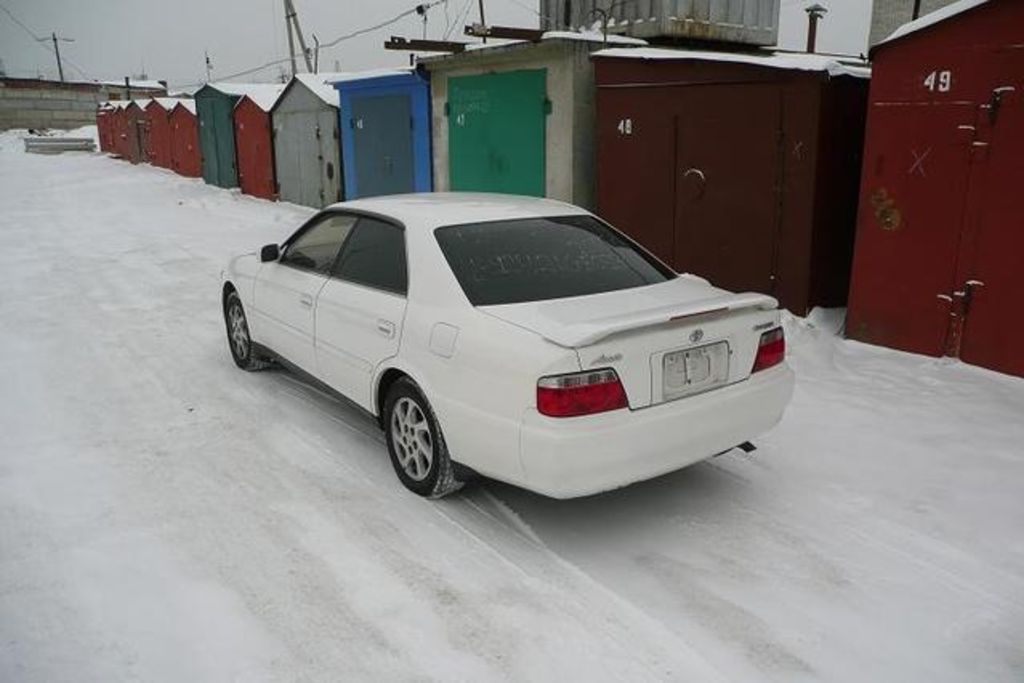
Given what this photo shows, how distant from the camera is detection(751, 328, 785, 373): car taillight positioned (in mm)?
3938

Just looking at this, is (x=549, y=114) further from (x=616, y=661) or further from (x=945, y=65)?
(x=616, y=661)

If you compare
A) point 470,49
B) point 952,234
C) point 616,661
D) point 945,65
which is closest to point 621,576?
point 616,661

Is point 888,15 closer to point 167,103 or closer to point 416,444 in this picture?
point 416,444

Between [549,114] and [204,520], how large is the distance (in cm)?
730

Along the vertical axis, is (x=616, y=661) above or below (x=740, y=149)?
below

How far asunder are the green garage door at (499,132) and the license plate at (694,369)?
679 cm

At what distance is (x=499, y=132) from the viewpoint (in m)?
11.0

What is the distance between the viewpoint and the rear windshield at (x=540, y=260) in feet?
13.0

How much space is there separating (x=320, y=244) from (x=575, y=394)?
101 inches

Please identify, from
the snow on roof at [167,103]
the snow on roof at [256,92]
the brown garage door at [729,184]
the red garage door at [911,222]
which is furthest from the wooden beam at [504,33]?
the snow on roof at [167,103]

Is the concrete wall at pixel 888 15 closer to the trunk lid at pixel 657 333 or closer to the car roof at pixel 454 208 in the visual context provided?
the car roof at pixel 454 208

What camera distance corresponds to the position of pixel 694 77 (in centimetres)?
770

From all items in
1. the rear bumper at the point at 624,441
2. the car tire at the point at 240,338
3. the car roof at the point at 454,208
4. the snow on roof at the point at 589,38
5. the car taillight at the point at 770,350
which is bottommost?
the car tire at the point at 240,338

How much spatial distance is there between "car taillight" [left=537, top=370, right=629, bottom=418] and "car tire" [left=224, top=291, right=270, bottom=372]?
11.3ft
